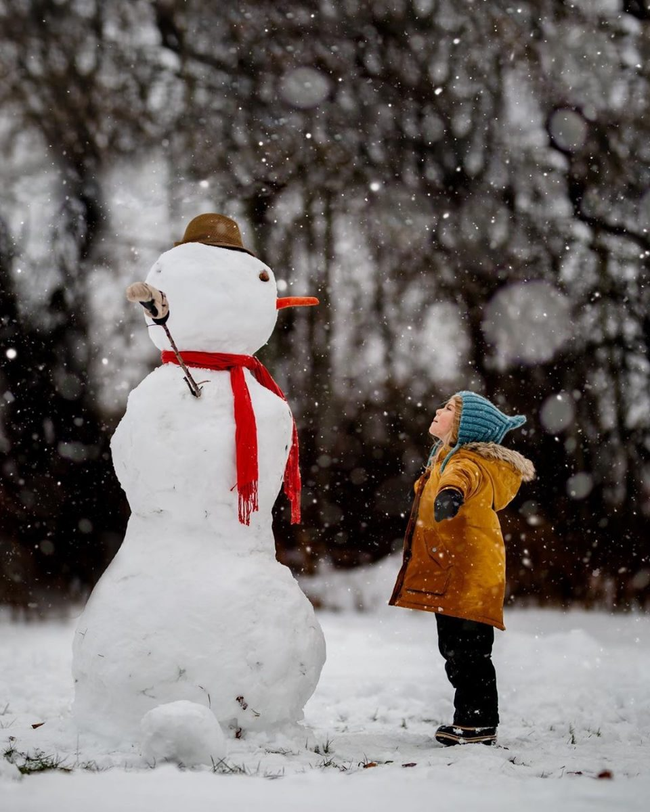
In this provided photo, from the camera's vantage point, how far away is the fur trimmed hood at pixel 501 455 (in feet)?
10.9

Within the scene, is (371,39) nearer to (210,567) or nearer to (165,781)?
(210,567)

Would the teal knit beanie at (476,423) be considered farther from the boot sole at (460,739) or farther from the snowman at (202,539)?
the boot sole at (460,739)

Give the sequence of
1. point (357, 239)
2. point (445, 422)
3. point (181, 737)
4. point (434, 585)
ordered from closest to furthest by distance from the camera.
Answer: point (181, 737) → point (434, 585) → point (445, 422) → point (357, 239)

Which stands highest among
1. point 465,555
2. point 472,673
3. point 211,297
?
point 211,297

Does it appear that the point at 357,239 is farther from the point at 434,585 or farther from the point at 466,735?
the point at 466,735

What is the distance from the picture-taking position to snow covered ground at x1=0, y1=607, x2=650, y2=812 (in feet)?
6.81

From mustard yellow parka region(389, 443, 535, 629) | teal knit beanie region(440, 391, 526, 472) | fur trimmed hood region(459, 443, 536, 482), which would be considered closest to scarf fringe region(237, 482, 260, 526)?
mustard yellow parka region(389, 443, 535, 629)

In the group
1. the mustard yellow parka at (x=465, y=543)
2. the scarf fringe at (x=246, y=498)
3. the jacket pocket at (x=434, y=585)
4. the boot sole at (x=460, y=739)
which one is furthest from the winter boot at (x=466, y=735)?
the scarf fringe at (x=246, y=498)

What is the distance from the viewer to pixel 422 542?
3299 mm

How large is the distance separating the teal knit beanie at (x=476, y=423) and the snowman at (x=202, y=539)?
2.41ft

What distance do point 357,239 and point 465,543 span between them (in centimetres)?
412

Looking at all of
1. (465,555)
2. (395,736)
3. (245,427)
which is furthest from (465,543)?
(245,427)

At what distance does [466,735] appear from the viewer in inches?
122

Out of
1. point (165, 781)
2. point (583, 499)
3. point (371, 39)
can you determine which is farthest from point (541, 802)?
point (371, 39)
